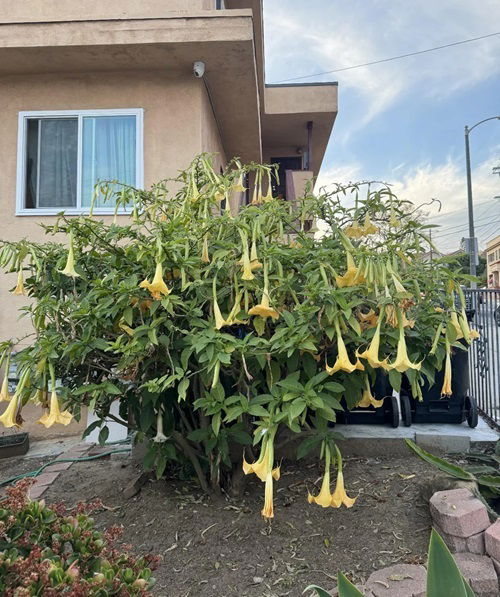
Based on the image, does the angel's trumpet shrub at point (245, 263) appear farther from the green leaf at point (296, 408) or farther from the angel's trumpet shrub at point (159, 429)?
the angel's trumpet shrub at point (159, 429)

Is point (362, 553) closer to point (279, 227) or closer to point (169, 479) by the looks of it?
point (169, 479)

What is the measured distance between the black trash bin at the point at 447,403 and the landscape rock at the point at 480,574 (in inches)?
61.4

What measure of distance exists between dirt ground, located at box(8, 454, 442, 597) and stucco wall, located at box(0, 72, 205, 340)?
142 inches

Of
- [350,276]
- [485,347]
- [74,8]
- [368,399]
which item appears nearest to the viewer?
[350,276]

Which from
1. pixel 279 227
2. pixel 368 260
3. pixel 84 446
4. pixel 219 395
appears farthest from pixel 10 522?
pixel 84 446

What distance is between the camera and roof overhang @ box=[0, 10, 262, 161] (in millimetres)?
4829

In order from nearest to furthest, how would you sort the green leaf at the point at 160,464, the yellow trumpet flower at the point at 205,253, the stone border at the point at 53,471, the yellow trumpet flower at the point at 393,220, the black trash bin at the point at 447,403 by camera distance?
the yellow trumpet flower at the point at 205,253 < the yellow trumpet flower at the point at 393,220 < the green leaf at the point at 160,464 < the stone border at the point at 53,471 < the black trash bin at the point at 447,403

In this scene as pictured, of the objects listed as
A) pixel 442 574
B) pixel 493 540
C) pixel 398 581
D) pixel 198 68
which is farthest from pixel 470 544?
pixel 198 68

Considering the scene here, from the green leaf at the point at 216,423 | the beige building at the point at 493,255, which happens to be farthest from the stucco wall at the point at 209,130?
the beige building at the point at 493,255

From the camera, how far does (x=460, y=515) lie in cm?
222

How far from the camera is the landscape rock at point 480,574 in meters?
2.02

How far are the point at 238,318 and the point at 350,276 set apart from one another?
57 centimetres

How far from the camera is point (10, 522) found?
4.80 ft

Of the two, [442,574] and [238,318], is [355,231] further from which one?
[442,574]
